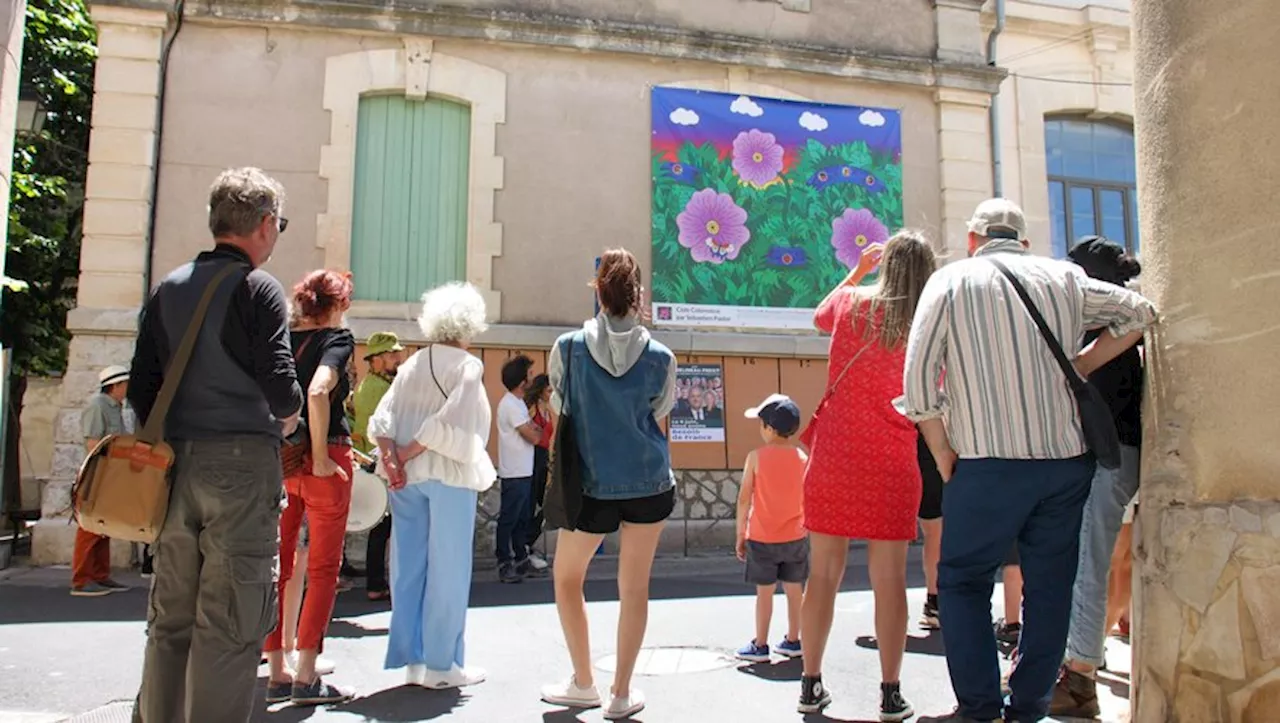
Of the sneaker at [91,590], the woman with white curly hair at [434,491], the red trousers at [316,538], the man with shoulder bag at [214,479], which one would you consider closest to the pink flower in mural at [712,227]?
the woman with white curly hair at [434,491]

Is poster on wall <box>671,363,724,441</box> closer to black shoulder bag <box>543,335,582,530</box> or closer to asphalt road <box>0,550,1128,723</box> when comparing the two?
asphalt road <box>0,550,1128,723</box>

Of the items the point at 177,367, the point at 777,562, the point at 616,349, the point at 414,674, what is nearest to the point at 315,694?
the point at 414,674

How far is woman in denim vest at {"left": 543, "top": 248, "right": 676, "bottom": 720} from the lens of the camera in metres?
3.93

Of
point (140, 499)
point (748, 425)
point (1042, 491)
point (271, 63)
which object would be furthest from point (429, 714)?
point (271, 63)

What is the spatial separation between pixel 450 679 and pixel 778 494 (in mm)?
1899

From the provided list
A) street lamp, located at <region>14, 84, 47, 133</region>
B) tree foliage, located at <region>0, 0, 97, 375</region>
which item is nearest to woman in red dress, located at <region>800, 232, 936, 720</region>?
street lamp, located at <region>14, 84, 47, 133</region>

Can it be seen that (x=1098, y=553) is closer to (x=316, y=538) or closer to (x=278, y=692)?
(x=316, y=538)

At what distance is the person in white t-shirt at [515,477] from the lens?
805 cm

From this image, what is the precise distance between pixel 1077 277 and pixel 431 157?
7915mm

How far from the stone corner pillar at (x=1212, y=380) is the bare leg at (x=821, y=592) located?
110 centimetres

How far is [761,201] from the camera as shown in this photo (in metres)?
10.6

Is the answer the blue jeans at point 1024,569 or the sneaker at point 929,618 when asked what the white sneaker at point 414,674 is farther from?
the sneaker at point 929,618

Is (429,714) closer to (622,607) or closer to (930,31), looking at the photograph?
(622,607)

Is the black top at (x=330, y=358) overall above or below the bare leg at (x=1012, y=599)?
above
